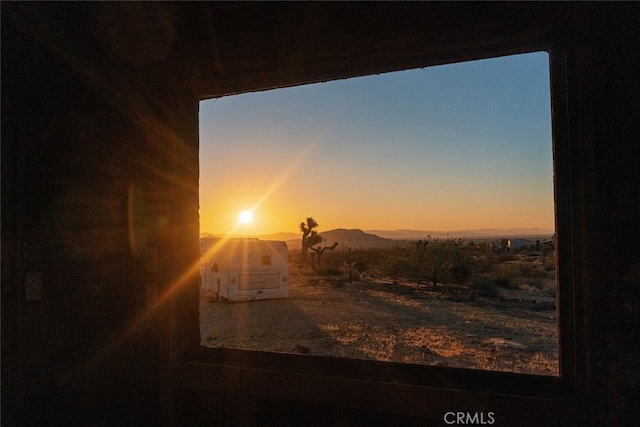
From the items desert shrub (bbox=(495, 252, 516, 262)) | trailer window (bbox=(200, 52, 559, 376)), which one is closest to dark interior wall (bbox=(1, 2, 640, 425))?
trailer window (bbox=(200, 52, 559, 376))

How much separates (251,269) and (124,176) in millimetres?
1995

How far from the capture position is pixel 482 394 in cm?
110

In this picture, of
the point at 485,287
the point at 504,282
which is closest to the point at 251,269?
the point at 504,282

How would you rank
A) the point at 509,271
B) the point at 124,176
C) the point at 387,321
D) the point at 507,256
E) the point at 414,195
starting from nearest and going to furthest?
the point at 124,176 → the point at 507,256 → the point at 414,195 → the point at 509,271 → the point at 387,321

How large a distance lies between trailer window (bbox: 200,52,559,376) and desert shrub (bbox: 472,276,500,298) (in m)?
0.01

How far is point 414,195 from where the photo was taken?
8.57 feet

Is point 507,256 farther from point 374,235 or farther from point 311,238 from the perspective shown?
point 311,238

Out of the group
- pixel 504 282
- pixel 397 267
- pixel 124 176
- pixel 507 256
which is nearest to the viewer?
pixel 124 176

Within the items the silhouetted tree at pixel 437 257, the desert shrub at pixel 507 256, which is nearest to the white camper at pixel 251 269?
the silhouetted tree at pixel 437 257

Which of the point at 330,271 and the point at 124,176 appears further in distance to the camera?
the point at 330,271

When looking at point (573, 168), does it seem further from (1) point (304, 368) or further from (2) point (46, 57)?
(2) point (46, 57)

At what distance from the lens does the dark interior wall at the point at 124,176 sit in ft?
4.64

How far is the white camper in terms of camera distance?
3016mm

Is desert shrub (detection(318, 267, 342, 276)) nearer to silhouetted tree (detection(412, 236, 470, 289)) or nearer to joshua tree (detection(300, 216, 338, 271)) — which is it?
joshua tree (detection(300, 216, 338, 271))
